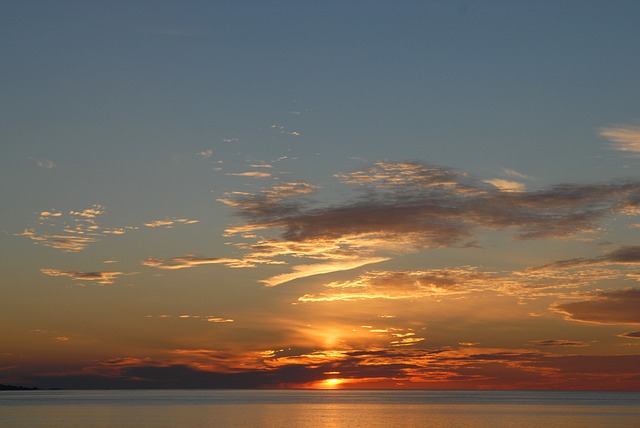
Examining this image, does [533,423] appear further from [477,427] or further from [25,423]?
[25,423]

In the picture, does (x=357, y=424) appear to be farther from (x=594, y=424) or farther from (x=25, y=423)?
(x=25, y=423)

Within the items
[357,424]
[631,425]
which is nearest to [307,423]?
[357,424]

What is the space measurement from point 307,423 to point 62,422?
40.0 m

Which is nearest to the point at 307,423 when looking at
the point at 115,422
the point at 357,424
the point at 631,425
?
the point at 357,424

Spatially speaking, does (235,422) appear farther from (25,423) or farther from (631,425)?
(631,425)

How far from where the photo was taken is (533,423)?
123062 millimetres

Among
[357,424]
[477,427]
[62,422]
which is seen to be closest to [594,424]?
[477,427]

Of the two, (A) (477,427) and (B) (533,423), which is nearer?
(A) (477,427)

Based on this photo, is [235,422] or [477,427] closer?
[477,427]

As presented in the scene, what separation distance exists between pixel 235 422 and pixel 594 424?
57.3 metres

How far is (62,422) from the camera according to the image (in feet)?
407

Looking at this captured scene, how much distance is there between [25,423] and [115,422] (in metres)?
13.7

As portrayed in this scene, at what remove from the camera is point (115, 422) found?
124 meters

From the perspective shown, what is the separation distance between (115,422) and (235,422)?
19466 mm
